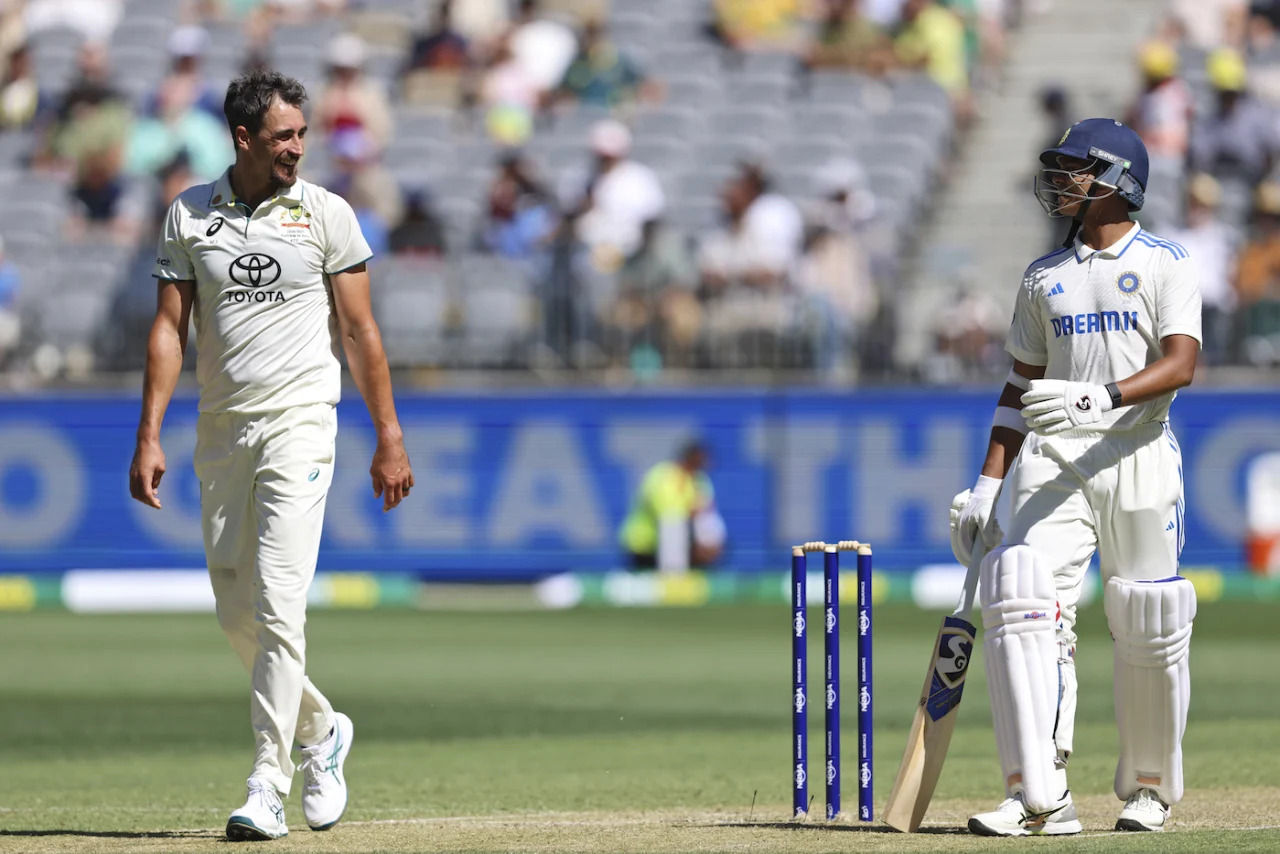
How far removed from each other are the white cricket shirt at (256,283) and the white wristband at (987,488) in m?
2.07

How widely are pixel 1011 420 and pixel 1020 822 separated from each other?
126 centimetres

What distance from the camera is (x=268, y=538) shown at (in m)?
6.62

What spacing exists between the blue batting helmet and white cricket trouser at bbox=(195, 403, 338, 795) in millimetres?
2461

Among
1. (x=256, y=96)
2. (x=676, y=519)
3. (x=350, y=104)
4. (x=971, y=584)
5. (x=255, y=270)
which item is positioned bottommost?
(x=676, y=519)

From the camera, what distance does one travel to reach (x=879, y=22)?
70.1 ft

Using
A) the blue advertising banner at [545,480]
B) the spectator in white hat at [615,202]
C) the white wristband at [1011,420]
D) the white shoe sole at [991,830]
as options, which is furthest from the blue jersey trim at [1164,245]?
the spectator in white hat at [615,202]

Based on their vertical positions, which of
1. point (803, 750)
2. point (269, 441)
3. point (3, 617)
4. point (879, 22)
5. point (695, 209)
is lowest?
point (3, 617)

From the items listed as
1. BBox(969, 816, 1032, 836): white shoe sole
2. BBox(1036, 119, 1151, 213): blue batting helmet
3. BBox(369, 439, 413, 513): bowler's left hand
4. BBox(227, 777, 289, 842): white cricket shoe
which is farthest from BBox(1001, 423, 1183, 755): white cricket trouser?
BBox(227, 777, 289, 842): white cricket shoe

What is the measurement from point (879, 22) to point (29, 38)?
31.4 ft

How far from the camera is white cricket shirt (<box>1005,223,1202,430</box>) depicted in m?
6.41

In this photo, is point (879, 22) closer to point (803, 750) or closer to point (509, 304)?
point (509, 304)

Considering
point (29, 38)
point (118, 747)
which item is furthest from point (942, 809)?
point (29, 38)

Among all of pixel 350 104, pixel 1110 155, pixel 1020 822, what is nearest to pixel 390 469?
pixel 1020 822

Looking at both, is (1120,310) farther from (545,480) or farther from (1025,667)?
(545,480)
